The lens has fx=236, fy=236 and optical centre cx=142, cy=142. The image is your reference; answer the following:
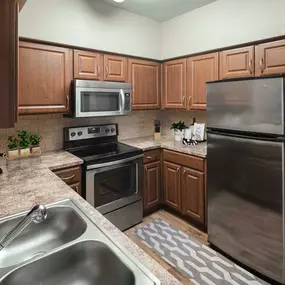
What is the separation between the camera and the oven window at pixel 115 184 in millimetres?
2438

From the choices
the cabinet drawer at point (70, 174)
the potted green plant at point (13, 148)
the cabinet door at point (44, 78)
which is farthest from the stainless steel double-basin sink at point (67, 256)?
the cabinet door at point (44, 78)

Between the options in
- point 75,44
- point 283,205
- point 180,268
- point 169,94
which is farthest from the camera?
point 169,94

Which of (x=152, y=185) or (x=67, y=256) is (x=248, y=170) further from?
(x=67, y=256)

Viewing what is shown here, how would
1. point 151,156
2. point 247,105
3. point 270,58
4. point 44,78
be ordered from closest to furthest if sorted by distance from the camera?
point 247,105 → point 270,58 → point 44,78 → point 151,156

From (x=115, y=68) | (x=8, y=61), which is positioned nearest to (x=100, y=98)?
(x=115, y=68)

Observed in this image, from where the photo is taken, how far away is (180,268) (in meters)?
2.09

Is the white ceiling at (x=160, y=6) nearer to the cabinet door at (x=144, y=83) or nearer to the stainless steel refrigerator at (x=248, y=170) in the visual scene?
the cabinet door at (x=144, y=83)

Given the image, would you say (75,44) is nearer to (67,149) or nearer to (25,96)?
(25,96)

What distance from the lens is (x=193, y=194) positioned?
8.82ft

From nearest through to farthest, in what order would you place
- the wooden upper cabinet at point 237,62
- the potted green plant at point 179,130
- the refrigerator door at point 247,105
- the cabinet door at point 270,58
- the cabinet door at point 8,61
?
1. the cabinet door at point 8,61
2. the refrigerator door at point 247,105
3. the cabinet door at point 270,58
4. the wooden upper cabinet at point 237,62
5. the potted green plant at point 179,130

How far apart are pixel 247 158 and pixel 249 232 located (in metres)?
0.63

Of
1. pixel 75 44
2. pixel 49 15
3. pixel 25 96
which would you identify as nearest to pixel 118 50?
pixel 75 44

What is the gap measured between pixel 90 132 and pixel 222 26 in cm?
194

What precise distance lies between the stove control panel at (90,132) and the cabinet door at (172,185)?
837mm
